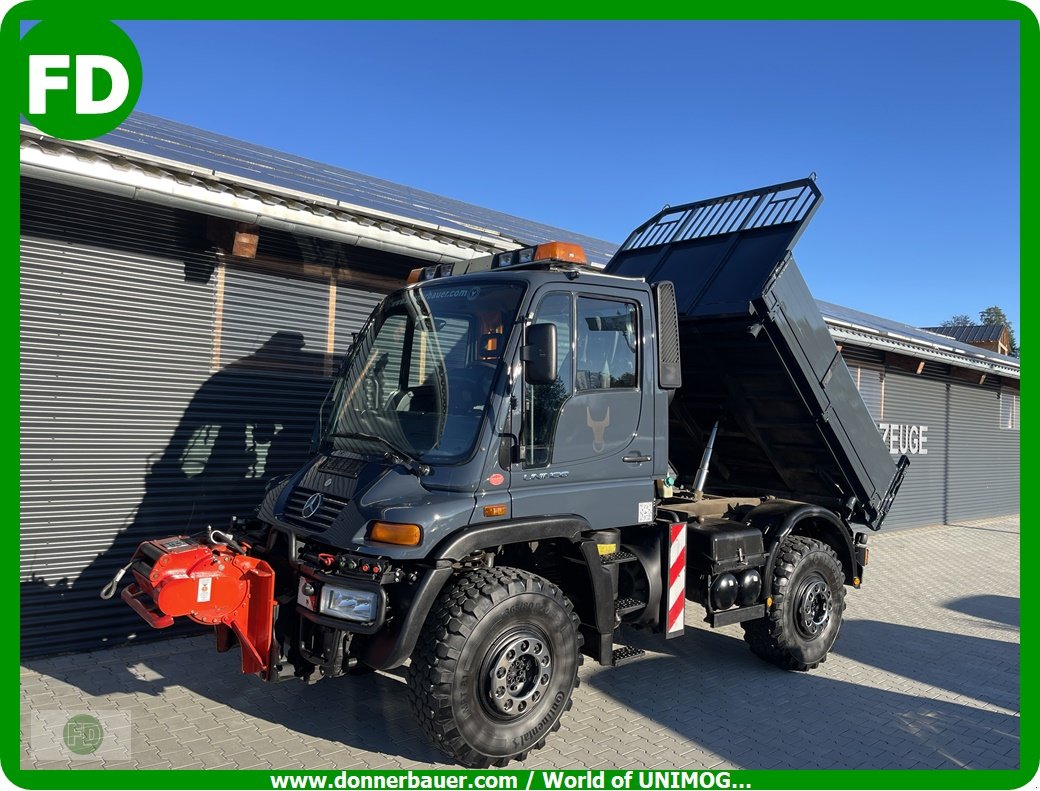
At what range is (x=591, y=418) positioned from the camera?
4801mm

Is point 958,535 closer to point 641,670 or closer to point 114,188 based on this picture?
point 641,670

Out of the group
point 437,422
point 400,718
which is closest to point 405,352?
point 437,422

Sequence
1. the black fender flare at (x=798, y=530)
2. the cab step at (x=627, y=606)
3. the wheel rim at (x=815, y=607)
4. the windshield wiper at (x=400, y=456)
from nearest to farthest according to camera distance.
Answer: the windshield wiper at (x=400, y=456) → the cab step at (x=627, y=606) → the black fender flare at (x=798, y=530) → the wheel rim at (x=815, y=607)

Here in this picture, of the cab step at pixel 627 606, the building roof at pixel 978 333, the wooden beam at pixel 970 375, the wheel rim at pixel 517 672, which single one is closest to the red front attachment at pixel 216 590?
the wheel rim at pixel 517 672

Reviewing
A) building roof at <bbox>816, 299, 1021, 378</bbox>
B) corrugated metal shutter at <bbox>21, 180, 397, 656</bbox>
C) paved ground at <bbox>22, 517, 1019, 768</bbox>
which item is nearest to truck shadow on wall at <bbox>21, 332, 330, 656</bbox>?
corrugated metal shutter at <bbox>21, 180, 397, 656</bbox>

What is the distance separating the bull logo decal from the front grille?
158cm

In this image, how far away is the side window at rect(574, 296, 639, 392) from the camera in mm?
4793

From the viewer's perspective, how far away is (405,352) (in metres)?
5.02

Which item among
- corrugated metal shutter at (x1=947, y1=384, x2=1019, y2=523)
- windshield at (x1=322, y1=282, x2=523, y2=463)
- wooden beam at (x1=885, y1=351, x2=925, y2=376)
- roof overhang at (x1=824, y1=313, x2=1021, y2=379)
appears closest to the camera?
windshield at (x1=322, y1=282, x2=523, y2=463)

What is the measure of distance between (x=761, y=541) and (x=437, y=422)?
290cm

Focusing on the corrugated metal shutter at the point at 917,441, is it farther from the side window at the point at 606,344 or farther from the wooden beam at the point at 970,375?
the side window at the point at 606,344

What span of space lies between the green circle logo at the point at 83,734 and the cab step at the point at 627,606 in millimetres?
3218

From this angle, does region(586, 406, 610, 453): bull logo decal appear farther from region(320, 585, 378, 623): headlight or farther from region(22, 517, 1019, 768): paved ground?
region(22, 517, 1019, 768): paved ground

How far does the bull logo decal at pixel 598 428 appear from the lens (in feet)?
15.7
